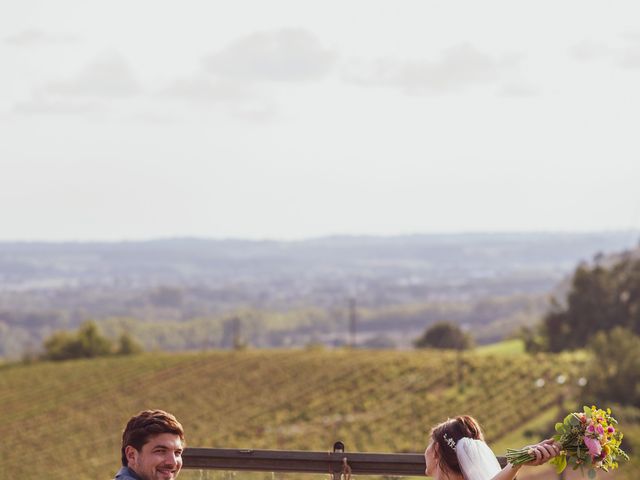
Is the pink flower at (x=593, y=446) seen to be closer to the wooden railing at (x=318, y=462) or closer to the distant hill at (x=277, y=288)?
the wooden railing at (x=318, y=462)

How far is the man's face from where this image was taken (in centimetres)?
335

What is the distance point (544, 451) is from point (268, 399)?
49.2 metres

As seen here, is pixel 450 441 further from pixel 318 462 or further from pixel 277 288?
pixel 277 288

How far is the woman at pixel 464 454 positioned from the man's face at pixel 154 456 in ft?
2.46

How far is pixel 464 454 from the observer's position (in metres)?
3.32

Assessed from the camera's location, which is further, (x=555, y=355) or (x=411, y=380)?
(x=555, y=355)

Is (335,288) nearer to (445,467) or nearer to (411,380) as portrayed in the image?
(411,380)

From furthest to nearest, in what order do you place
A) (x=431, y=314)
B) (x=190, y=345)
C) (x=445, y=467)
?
(x=431, y=314), (x=190, y=345), (x=445, y=467)

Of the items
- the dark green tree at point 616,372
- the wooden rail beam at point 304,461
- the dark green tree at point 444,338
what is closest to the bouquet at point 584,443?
the wooden rail beam at point 304,461

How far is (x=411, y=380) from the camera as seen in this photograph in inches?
2084

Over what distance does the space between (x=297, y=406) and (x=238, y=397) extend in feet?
12.1

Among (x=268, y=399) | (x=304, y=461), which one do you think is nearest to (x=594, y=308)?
(x=268, y=399)

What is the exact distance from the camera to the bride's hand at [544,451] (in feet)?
11.1

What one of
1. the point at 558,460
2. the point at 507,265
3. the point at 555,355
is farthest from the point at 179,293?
the point at 558,460
